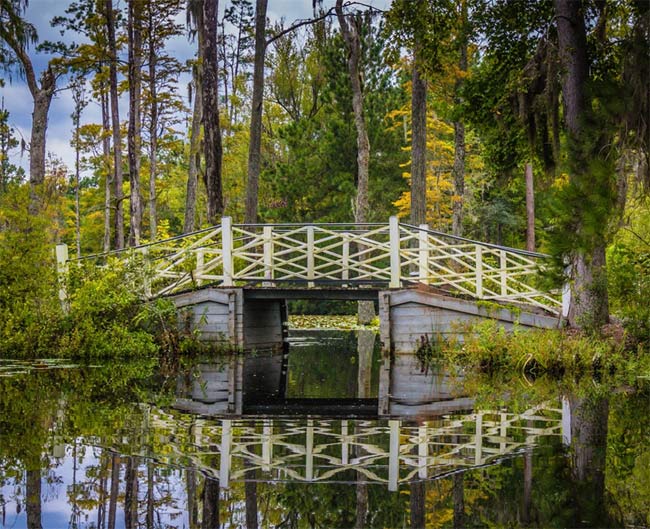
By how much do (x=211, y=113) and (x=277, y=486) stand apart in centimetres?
1659

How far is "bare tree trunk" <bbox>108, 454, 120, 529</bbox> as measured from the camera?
503cm

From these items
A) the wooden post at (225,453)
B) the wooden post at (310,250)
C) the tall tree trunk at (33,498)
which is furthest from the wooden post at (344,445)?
the wooden post at (310,250)

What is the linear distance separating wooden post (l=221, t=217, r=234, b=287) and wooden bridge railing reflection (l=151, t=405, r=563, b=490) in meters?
8.20

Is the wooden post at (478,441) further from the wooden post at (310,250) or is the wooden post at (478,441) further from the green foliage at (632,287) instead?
the wooden post at (310,250)

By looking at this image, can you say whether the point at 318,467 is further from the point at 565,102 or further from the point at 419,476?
the point at 565,102

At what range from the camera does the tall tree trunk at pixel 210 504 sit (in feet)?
15.8

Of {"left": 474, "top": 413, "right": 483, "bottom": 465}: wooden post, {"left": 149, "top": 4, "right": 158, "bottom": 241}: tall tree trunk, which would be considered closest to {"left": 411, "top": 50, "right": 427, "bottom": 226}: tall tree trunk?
{"left": 149, "top": 4, "right": 158, "bottom": 241}: tall tree trunk

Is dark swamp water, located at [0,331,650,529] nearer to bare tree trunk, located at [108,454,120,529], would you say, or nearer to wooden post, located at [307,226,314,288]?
bare tree trunk, located at [108,454,120,529]

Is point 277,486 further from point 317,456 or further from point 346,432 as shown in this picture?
point 346,432

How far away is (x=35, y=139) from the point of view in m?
21.9

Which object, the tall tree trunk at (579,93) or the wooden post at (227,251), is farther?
the wooden post at (227,251)

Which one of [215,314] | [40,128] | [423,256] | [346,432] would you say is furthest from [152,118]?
[346,432]

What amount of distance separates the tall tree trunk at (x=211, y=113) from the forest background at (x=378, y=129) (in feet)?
0.16

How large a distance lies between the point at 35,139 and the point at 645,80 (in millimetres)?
16057
